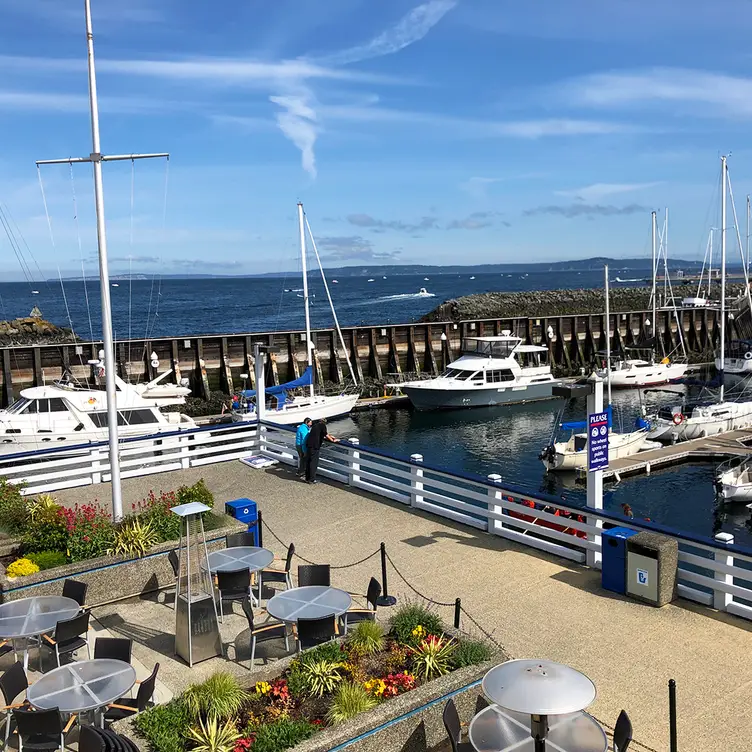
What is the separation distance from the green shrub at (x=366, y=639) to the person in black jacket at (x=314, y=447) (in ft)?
26.4

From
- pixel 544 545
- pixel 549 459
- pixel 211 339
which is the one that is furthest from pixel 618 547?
pixel 211 339

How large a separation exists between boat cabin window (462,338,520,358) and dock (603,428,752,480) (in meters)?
15.1

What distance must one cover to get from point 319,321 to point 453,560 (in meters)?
99.5

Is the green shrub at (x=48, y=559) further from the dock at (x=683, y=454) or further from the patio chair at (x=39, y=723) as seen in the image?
the dock at (x=683, y=454)

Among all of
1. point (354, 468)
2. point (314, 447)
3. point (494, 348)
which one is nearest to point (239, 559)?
point (354, 468)

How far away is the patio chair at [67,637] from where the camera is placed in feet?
25.8

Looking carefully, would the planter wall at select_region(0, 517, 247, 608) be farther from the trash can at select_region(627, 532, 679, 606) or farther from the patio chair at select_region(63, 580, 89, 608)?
the trash can at select_region(627, 532, 679, 606)

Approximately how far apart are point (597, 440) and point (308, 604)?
4.84m

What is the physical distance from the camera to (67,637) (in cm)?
796

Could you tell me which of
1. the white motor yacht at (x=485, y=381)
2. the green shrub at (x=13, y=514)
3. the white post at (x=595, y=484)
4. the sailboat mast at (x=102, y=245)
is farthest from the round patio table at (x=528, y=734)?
the white motor yacht at (x=485, y=381)

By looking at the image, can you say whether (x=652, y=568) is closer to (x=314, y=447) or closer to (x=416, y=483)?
(x=416, y=483)

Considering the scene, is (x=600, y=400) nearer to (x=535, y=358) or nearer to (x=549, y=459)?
(x=549, y=459)

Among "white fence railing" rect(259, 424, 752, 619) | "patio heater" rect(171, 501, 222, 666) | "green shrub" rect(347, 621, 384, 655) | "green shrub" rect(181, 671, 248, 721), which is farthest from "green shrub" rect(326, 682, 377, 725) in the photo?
"white fence railing" rect(259, 424, 752, 619)

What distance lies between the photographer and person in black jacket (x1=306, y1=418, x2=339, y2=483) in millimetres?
15445
